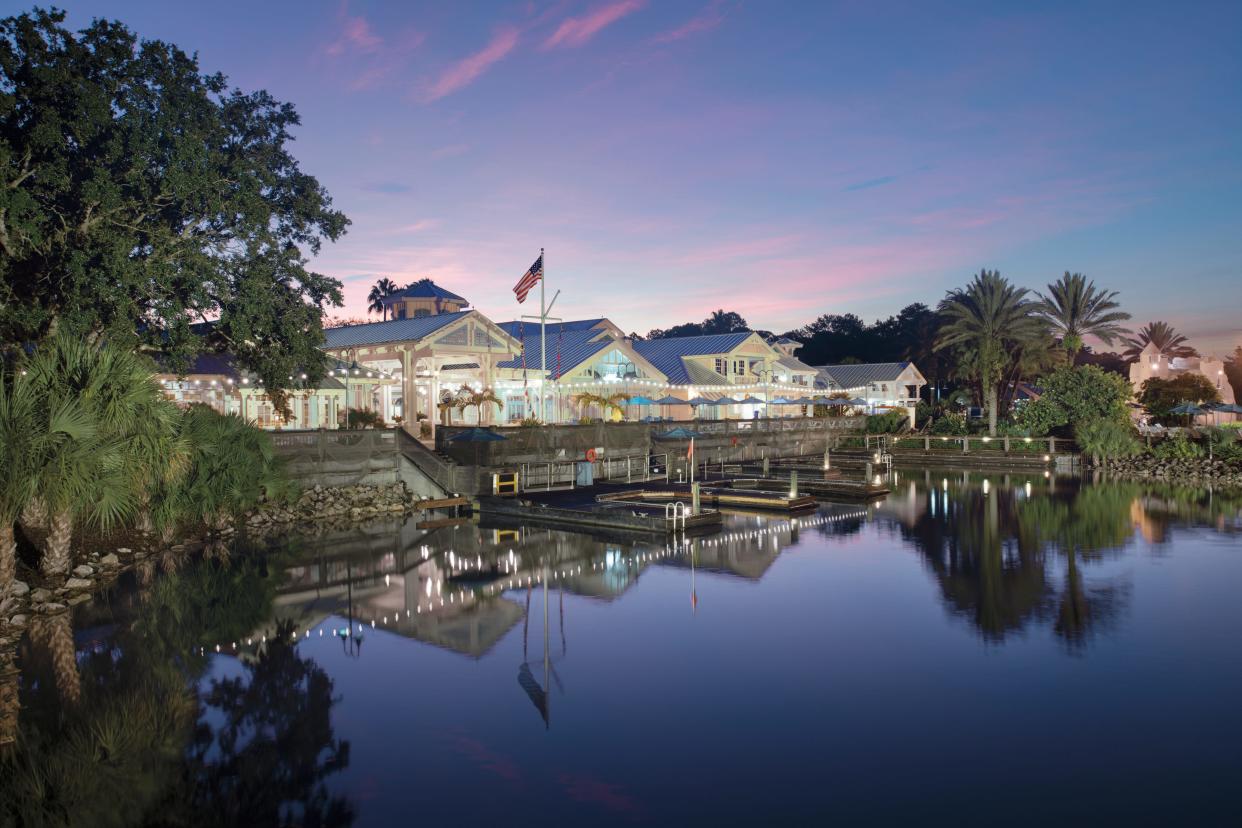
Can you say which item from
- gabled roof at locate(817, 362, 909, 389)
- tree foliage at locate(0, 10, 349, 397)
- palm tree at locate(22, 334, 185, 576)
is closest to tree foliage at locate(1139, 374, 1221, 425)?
gabled roof at locate(817, 362, 909, 389)

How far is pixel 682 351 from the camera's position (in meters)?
75.9

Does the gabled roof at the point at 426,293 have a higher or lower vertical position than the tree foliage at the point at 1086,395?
higher

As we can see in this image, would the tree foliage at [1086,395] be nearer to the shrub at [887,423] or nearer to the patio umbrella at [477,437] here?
the shrub at [887,423]

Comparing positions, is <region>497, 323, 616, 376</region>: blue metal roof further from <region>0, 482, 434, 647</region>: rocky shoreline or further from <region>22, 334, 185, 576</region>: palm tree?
<region>22, 334, 185, 576</region>: palm tree

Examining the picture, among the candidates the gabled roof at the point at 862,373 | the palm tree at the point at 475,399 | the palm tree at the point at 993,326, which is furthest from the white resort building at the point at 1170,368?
the palm tree at the point at 475,399

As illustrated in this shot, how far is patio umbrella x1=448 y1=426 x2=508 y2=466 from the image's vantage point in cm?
3816

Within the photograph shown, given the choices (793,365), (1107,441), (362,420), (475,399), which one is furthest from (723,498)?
(793,365)

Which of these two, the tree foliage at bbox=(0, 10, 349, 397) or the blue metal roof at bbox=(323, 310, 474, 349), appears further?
the blue metal roof at bbox=(323, 310, 474, 349)

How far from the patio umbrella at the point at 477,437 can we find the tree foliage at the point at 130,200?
942cm

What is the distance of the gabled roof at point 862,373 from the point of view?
92.4 metres

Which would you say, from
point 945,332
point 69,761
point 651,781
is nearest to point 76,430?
point 69,761

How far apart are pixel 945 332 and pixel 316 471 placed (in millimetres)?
57332

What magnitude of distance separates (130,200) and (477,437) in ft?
54.4

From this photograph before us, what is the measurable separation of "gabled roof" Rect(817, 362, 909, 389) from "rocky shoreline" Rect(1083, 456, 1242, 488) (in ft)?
121
